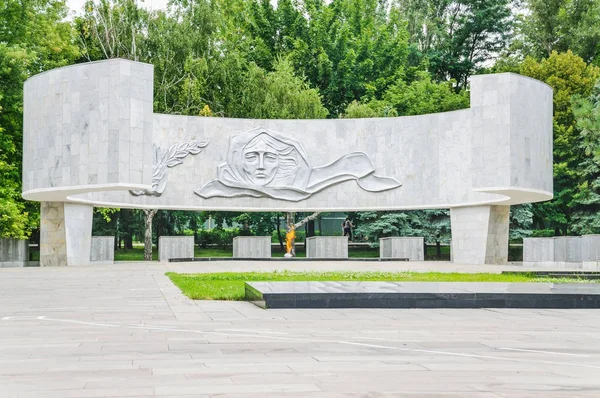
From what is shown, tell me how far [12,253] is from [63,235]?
3.17 metres

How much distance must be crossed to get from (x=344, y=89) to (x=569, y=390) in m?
38.3

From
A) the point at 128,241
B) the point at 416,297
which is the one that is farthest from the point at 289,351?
the point at 128,241

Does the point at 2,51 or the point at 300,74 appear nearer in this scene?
the point at 2,51

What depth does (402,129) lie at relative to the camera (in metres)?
28.1

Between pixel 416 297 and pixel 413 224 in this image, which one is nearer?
pixel 416 297

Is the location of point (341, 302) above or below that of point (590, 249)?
below

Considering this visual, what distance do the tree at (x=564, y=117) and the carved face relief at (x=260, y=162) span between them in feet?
43.9

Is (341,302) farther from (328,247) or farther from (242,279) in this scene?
(328,247)

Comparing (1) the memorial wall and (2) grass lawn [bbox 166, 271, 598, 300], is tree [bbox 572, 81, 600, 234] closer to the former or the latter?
(1) the memorial wall

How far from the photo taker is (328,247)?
29500mm

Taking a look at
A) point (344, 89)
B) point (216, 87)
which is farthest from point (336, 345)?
point (344, 89)

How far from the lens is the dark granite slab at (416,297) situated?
10.5 metres

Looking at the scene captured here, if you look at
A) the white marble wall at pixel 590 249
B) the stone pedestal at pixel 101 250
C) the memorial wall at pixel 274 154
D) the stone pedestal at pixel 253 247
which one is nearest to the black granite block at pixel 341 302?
the memorial wall at pixel 274 154

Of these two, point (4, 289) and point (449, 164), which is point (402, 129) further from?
point (4, 289)
